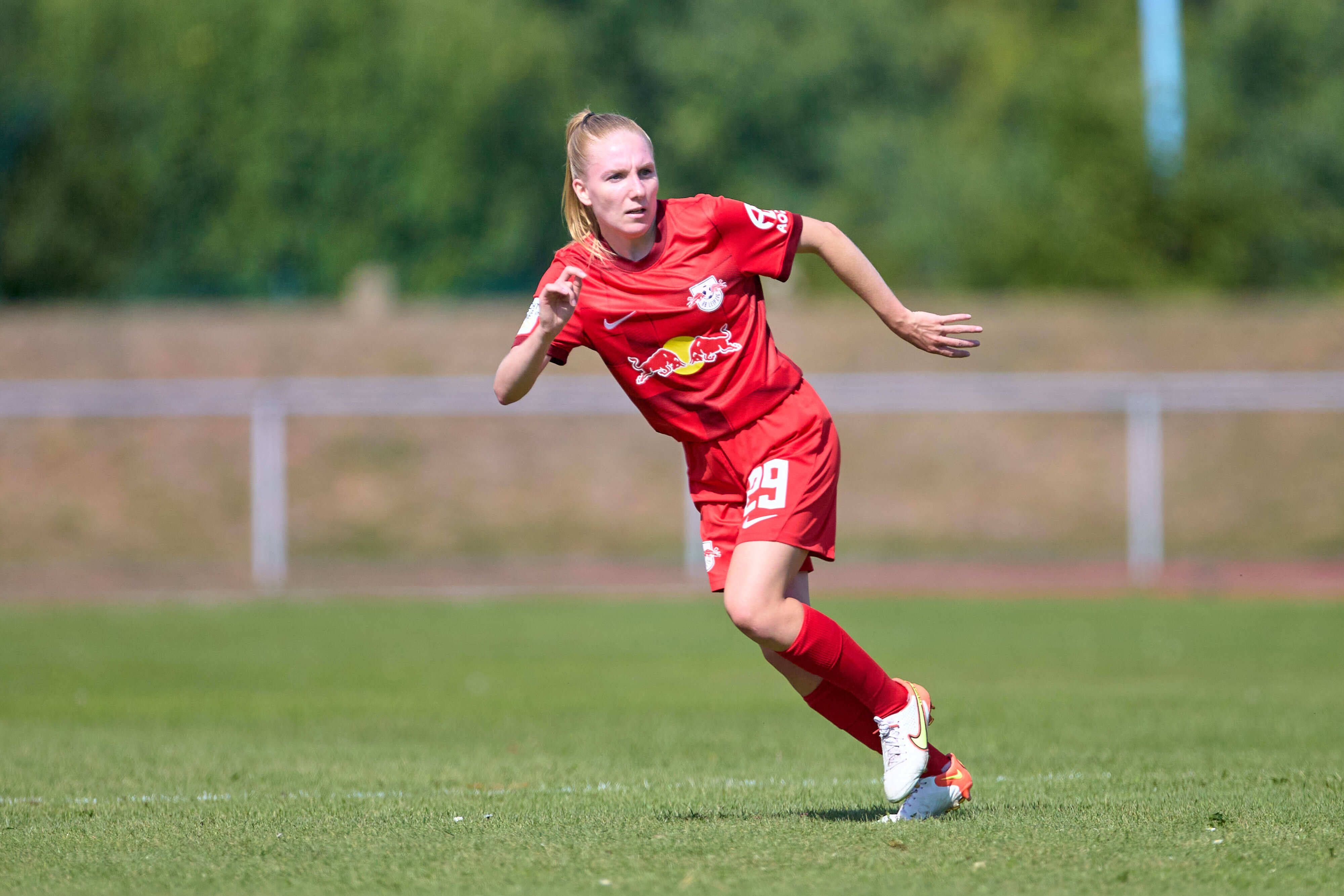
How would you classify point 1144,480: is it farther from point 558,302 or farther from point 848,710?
point 558,302

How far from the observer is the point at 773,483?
16.4 ft

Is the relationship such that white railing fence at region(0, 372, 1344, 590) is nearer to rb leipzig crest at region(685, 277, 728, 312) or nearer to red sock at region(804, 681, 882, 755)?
red sock at region(804, 681, 882, 755)

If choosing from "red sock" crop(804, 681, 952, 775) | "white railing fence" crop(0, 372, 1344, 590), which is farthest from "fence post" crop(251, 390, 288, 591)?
"red sock" crop(804, 681, 952, 775)

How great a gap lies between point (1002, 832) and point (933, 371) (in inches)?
782

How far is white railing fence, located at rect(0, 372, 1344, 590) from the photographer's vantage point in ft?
66.7

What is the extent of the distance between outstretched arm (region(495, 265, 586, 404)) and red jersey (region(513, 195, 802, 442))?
0.45 feet

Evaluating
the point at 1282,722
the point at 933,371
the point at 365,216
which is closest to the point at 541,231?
the point at 365,216

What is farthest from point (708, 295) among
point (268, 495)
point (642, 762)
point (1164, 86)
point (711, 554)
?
point (1164, 86)

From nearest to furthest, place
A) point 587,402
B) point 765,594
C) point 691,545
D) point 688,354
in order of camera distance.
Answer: point 765,594, point 688,354, point 691,545, point 587,402

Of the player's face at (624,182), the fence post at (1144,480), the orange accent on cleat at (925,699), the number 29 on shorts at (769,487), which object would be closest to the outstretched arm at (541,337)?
the player's face at (624,182)

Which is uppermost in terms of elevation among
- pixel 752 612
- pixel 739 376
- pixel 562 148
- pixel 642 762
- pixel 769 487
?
pixel 562 148

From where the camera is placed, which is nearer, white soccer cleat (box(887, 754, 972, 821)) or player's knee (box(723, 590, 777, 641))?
player's knee (box(723, 590, 777, 641))

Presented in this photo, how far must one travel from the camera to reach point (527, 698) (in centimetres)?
1004

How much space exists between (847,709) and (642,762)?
1979 millimetres
